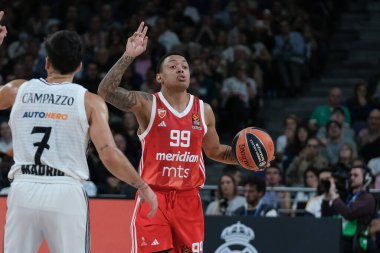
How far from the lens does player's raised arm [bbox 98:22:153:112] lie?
7961 mm

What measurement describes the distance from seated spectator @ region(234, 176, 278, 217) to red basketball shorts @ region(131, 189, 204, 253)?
3.49m

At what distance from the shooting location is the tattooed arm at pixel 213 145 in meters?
8.82

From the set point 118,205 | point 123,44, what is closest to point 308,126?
point 123,44

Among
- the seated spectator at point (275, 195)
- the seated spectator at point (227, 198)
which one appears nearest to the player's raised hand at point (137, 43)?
the seated spectator at point (227, 198)

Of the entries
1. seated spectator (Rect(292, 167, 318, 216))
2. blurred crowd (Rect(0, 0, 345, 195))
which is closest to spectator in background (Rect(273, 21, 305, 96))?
blurred crowd (Rect(0, 0, 345, 195))

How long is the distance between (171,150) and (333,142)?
23.5ft

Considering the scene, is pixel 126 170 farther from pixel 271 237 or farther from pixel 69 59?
pixel 271 237

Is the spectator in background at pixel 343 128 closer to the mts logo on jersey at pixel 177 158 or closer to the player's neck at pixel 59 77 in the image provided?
the mts logo on jersey at pixel 177 158

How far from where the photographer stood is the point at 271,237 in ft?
37.3

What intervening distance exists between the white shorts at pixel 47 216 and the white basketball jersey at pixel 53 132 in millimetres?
104

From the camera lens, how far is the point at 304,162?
1462 cm

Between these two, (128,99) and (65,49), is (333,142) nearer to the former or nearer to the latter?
(128,99)

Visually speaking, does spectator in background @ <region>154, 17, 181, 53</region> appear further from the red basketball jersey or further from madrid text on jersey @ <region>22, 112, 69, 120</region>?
madrid text on jersey @ <region>22, 112, 69, 120</region>

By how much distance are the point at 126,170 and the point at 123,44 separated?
12.1 meters
